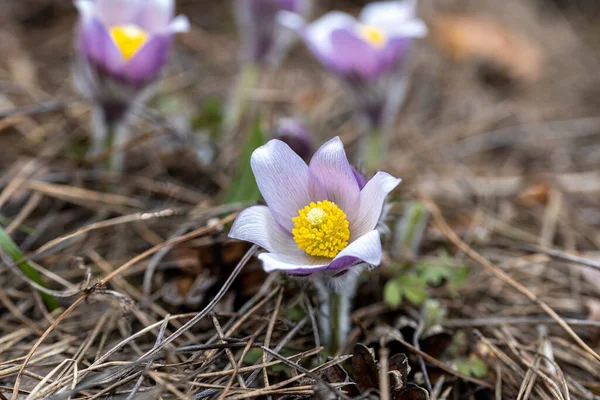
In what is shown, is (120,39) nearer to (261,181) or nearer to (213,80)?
(261,181)

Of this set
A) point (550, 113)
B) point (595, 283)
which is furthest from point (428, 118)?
point (595, 283)

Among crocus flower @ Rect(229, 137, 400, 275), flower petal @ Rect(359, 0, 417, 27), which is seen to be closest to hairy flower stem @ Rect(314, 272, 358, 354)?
crocus flower @ Rect(229, 137, 400, 275)

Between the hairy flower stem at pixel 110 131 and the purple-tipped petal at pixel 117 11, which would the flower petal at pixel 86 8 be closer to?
the purple-tipped petal at pixel 117 11

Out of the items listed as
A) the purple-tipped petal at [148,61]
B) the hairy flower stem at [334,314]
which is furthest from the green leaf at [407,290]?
the purple-tipped petal at [148,61]

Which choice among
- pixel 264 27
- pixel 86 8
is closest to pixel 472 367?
pixel 86 8

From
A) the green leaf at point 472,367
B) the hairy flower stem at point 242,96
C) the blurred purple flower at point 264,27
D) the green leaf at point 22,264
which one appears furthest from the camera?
the hairy flower stem at point 242,96

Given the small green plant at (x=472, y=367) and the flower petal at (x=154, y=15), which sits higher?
the flower petal at (x=154, y=15)

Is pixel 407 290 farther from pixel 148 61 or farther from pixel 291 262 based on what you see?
pixel 148 61
